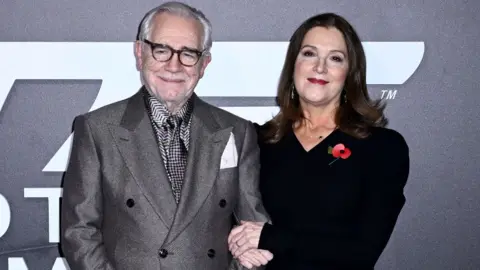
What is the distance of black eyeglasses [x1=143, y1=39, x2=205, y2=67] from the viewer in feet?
6.38

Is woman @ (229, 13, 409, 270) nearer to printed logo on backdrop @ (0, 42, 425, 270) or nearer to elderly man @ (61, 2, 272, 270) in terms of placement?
elderly man @ (61, 2, 272, 270)

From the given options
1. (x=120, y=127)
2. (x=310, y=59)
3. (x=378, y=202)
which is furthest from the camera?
(x=310, y=59)

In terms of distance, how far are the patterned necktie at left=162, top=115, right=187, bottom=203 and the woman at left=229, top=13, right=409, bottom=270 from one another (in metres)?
0.28

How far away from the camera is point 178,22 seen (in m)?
1.95

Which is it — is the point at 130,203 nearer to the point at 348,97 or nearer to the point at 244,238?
the point at 244,238

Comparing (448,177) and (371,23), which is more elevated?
(371,23)

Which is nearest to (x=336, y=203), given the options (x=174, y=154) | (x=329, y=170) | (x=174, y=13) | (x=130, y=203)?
(x=329, y=170)

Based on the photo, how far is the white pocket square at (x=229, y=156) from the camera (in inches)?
80.0

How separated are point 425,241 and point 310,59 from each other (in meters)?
1.22

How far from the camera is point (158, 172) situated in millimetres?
1896

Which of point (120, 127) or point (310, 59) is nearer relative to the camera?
point (120, 127)

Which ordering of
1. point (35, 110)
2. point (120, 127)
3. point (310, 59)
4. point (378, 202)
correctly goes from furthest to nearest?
point (35, 110) < point (310, 59) < point (378, 202) < point (120, 127)

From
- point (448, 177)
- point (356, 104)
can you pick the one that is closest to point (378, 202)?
point (356, 104)

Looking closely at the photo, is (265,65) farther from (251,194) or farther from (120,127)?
(120,127)
